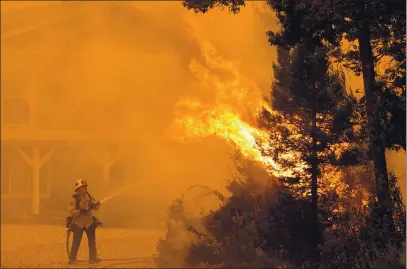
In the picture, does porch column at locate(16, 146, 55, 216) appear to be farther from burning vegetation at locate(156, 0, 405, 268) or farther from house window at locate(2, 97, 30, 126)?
burning vegetation at locate(156, 0, 405, 268)

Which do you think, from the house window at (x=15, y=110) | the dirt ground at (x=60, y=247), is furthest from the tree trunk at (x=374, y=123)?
the house window at (x=15, y=110)

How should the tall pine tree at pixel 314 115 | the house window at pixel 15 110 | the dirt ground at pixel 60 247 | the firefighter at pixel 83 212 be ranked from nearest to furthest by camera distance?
the tall pine tree at pixel 314 115, the firefighter at pixel 83 212, the dirt ground at pixel 60 247, the house window at pixel 15 110

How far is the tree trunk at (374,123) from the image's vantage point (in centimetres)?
1177

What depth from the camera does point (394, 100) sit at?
40.0 feet

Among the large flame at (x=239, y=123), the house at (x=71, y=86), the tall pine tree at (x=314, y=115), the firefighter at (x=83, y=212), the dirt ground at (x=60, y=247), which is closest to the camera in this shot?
the tall pine tree at (x=314, y=115)

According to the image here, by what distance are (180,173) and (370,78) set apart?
79.0 feet

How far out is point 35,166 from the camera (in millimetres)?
32875

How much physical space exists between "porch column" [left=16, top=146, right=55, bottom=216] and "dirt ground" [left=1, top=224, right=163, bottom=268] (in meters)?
4.10

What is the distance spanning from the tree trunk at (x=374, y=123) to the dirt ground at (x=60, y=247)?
7.15m

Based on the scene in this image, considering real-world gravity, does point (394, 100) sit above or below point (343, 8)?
below

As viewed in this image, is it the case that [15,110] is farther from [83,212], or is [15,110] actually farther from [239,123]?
[83,212]

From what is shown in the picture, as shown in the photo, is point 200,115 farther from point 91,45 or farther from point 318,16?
point 91,45

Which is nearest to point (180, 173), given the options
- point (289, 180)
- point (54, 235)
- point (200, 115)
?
point (54, 235)

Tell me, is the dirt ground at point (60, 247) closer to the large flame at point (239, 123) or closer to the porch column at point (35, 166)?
the large flame at point (239, 123)
